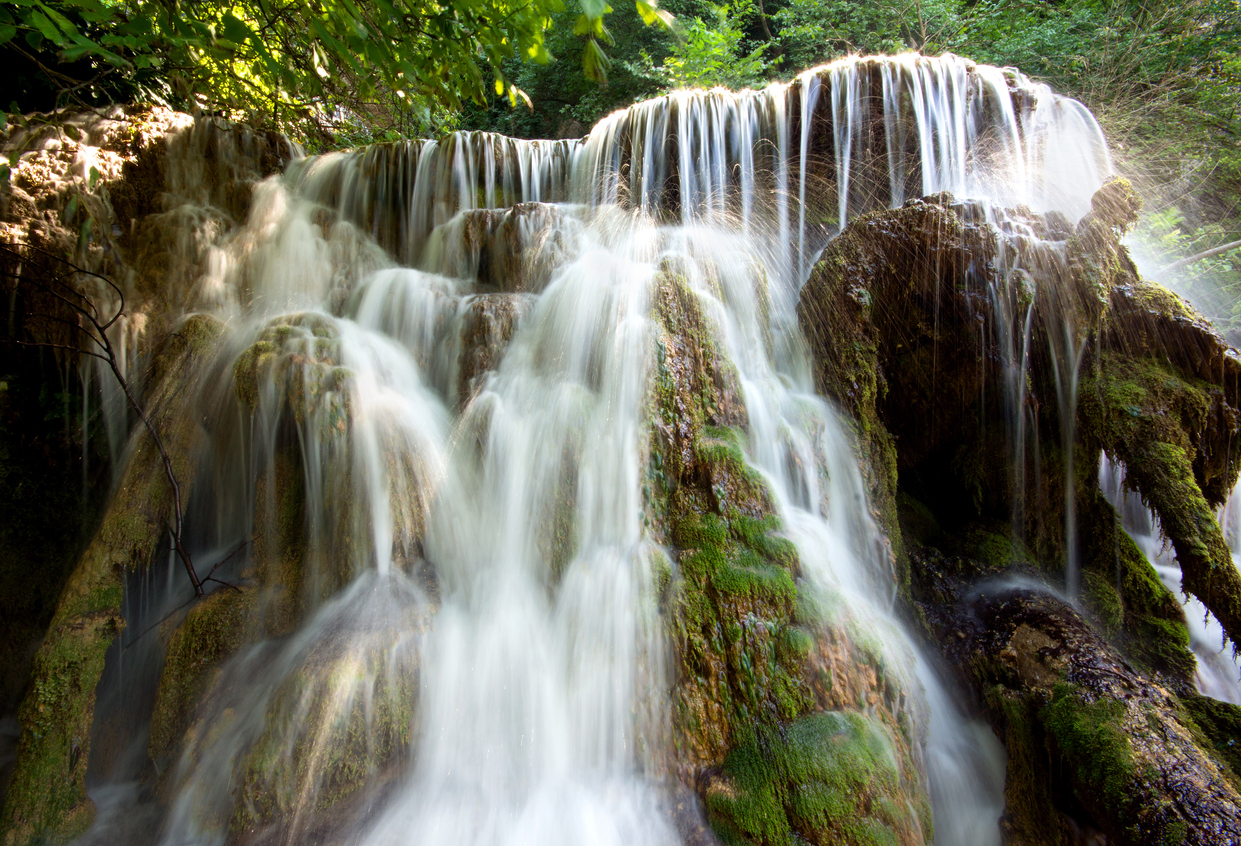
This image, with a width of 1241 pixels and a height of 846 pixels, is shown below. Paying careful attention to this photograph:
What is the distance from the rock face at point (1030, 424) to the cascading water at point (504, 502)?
444 mm

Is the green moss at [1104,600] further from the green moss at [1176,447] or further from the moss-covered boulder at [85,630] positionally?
the moss-covered boulder at [85,630]

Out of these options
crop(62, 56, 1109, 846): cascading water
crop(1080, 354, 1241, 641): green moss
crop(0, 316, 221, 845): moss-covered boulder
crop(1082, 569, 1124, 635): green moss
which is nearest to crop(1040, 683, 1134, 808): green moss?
crop(62, 56, 1109, 846): cascading water

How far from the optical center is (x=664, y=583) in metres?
2.84

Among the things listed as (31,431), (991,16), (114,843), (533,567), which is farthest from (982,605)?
(991,16)

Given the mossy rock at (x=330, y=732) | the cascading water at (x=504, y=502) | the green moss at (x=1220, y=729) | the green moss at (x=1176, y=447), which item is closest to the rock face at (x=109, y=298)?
the cascading water at (x=504, y=502)

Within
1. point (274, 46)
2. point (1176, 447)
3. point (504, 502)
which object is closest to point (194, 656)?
point (504, 502)

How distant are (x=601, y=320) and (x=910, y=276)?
7.37 feet

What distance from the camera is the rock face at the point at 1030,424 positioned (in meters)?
3.21

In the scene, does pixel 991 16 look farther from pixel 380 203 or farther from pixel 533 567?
pixel 533 567

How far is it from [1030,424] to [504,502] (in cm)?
384

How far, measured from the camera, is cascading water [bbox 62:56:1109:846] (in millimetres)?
2574

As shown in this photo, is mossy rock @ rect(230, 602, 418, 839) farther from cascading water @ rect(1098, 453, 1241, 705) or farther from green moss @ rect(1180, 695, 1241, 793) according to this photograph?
cascading water @ rect(1098, 453, 1241, 705)

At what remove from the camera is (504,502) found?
3.38 meters

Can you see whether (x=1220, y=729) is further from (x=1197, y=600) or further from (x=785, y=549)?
(x=785, y=549)
